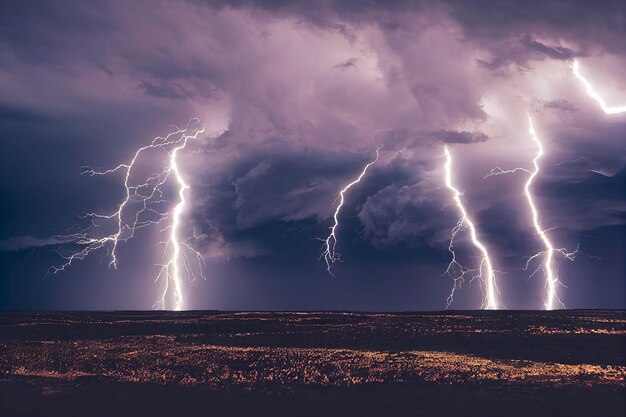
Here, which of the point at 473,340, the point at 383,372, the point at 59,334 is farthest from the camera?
the point at 59,334

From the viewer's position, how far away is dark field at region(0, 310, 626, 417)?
16.2 meters

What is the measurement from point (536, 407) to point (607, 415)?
1.74 metres

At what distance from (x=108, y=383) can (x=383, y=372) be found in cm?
959

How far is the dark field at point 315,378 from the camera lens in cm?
1620

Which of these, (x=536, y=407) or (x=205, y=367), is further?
(x=205, y=367)

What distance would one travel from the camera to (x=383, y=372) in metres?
22.1

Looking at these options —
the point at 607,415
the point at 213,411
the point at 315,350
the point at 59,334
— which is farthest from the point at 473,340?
the point at 59,334

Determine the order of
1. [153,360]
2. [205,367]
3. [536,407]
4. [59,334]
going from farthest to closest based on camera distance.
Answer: [59,334] < [153,360] < [205,367] < [536,407]

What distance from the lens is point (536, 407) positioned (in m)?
16.2

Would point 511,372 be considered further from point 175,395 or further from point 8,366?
point 8,366

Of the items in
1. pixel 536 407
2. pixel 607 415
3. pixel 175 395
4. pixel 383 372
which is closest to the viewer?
pixel 607 415

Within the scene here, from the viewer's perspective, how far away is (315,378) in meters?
20.8

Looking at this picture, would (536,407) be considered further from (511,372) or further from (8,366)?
(8,366)

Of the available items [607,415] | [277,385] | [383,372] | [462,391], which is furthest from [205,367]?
[607,415]
